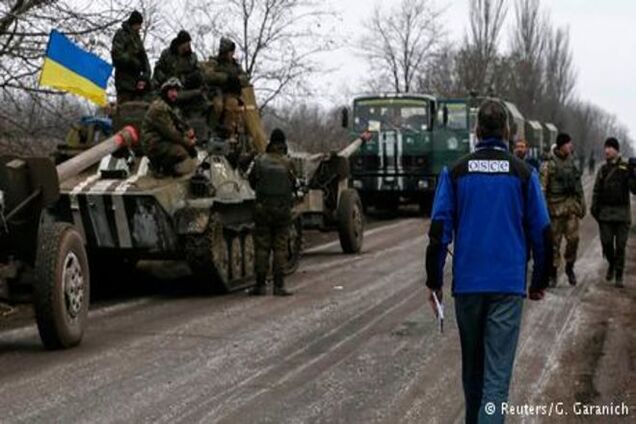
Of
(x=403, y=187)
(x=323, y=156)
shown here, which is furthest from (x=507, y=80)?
(x=323, y=156)

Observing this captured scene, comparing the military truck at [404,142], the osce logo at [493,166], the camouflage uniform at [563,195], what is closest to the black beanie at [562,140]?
the camouflage uniform at [563,195]

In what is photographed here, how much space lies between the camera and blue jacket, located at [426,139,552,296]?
5090 millimetres

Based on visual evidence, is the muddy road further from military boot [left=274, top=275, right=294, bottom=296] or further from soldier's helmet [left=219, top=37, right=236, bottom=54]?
soldier's helmet [left=219, top=37, right=236, bottom=54]

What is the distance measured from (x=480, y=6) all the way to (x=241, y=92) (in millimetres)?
37972

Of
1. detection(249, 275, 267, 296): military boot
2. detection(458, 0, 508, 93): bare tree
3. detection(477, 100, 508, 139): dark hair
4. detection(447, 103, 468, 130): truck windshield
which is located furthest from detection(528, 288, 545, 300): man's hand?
detection(458, 0, 508, 93): bare tree

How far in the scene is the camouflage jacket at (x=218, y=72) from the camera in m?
13.2

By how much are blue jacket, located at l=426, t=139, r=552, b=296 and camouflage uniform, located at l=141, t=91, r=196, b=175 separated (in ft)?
21.0

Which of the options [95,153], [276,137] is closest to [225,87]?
[276,137]

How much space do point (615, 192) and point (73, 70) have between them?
6.27 m

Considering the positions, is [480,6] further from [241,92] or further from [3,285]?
[3,285]

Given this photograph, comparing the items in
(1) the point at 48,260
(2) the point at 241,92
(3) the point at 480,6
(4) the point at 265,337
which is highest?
(3) the point at 480,6

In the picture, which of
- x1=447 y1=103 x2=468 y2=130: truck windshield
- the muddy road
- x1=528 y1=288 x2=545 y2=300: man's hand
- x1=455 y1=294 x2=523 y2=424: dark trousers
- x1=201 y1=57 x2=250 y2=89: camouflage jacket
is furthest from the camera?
x1=447 y1=103 x2=468 y2=130: truck windshield

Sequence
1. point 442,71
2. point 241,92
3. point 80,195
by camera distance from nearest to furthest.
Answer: point 80,195 < point 241,92 < point 442,71

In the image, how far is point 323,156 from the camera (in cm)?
1697
